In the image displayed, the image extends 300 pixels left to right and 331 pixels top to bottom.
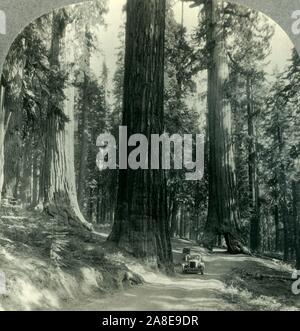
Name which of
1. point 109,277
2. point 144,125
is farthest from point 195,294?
point 144,125

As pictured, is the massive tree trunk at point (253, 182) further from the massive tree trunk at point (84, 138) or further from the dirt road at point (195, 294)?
the massive tree trunk at point (84, 138)

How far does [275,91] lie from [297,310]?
2679mm

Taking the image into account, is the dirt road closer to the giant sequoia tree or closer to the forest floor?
the forest floor

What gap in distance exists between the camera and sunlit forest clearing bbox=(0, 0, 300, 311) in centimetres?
616

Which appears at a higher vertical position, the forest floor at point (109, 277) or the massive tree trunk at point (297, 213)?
the massive tree trunk at point (297, 213)

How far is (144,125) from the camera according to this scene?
20.7 ft

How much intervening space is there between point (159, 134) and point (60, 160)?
131 cm

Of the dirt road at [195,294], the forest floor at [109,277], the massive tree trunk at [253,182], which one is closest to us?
the forest floor at [109,277]

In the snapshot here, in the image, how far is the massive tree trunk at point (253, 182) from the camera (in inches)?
248

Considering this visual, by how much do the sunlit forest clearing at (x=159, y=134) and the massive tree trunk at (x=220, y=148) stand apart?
0.01 m

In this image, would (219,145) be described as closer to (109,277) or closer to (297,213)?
(297,213)

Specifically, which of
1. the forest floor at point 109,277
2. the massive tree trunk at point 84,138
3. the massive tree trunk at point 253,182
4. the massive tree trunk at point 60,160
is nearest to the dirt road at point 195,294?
the forest floor at point 109,277
